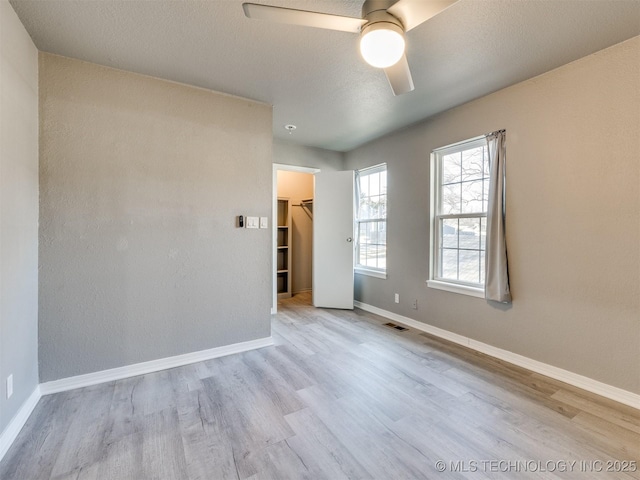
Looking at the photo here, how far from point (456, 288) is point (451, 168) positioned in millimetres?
1316

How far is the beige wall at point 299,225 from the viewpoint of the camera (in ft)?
17.6

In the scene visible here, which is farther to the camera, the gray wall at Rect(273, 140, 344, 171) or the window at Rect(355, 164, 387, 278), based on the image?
the gray wall at Rect(273, 140, 344, 171)

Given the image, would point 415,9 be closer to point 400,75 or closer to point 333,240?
point 400,75

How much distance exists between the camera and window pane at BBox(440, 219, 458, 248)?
326 cm

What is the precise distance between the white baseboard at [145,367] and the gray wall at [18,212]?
15 cm

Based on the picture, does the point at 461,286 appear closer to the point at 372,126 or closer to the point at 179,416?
the point at 372,126

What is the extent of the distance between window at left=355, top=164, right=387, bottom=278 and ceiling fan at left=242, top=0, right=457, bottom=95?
2650mm

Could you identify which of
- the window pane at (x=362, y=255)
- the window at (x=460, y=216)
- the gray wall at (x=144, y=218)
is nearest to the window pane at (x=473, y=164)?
the window at (x=460, y=216)

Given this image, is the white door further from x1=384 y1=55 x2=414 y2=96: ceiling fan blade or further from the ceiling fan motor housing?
the ceiling fan motor housing

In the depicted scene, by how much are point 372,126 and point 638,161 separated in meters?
2.42

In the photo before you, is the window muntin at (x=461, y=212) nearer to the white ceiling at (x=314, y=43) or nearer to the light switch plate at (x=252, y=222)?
the white ceiling at (x=314, y=43)

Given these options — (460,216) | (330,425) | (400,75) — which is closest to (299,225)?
(460,216)

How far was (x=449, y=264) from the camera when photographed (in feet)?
10.9

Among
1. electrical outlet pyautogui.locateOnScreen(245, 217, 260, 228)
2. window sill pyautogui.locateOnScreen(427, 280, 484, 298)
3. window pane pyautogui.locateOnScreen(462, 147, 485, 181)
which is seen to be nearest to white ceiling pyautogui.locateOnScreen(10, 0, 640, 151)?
window pane pyautogui.locateOnScreen(462, 147, 485, 181)
